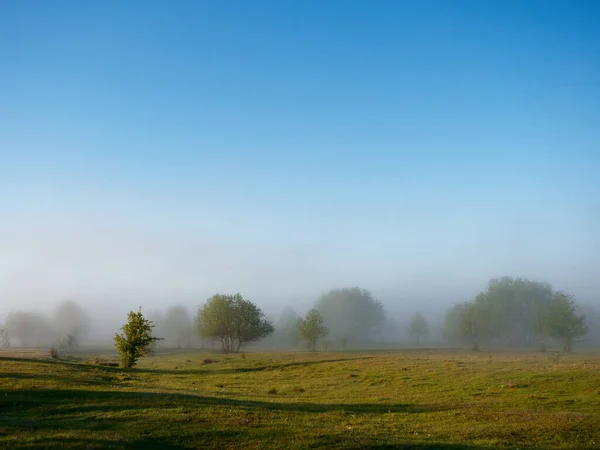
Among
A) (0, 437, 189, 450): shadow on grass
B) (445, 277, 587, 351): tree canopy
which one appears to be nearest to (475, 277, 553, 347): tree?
(445, 277, 587, 351): tree canopy

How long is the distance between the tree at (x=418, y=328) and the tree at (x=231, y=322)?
93776 millimetres

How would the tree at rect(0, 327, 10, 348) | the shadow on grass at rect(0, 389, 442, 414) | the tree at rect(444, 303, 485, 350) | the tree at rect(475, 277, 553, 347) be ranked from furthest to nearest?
the tree at rect(0, 327, 10, 348)
the tree at rect(475, 277, 553, 347)
the tree at rect(444, 303, 485, 350)
the shadow on grass at rect(0, 389, 442, 414)

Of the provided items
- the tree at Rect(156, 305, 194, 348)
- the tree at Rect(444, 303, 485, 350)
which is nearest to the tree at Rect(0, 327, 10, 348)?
the tree at Rect(156, 305, 194, 348)

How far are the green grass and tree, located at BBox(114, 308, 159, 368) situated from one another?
493 inches

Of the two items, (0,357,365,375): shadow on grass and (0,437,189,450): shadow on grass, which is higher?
(0,437,189,450): shadow on grass

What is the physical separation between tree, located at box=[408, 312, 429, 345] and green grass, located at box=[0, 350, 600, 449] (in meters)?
146

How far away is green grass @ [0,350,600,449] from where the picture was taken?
714 inches

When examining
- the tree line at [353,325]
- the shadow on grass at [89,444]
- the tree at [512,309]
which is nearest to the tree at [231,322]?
the tree line at [353,325]

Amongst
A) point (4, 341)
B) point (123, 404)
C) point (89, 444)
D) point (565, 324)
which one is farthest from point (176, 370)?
point (4, 341)

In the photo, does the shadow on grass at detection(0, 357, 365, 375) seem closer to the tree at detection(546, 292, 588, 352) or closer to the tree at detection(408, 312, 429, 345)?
the tree at detection(546, 292, 588, 352)

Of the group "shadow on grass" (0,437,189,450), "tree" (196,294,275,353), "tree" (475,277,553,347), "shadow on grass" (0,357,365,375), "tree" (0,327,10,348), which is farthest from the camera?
"tree" (0,327,10,348)

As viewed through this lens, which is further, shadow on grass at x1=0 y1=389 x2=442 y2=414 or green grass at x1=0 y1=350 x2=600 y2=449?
shadow on grass at x1=0 y1=389 x2=442 y2=414

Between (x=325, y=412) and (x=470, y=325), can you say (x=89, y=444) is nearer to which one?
(x=325, y=412)

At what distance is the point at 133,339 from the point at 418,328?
149665 millimetres
